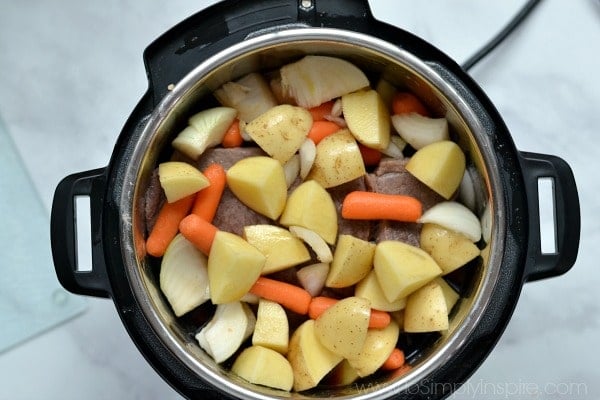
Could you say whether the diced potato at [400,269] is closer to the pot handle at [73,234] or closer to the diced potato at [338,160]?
the diced potato at [338,160]

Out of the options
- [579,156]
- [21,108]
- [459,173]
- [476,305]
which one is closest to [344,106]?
[459,173]

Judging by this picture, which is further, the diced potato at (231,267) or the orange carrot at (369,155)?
the orange carrot at (369,155)

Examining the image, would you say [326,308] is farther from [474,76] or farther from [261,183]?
[474,76]

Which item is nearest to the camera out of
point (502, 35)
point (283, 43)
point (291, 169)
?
point (283, 43)

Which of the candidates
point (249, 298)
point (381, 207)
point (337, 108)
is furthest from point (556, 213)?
point (249, 298)

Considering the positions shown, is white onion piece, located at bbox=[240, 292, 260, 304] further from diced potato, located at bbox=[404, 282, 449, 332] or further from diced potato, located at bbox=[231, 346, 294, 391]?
diced potato, located at bbox=[404, 282, 449, 332]

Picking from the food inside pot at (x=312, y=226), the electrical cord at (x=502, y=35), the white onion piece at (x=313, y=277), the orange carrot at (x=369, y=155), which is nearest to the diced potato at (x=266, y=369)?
the food inside pot at (x=312, y=226)

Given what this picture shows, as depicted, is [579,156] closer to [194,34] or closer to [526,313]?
[526,313]

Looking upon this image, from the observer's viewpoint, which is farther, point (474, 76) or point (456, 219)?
point (474, 76)
